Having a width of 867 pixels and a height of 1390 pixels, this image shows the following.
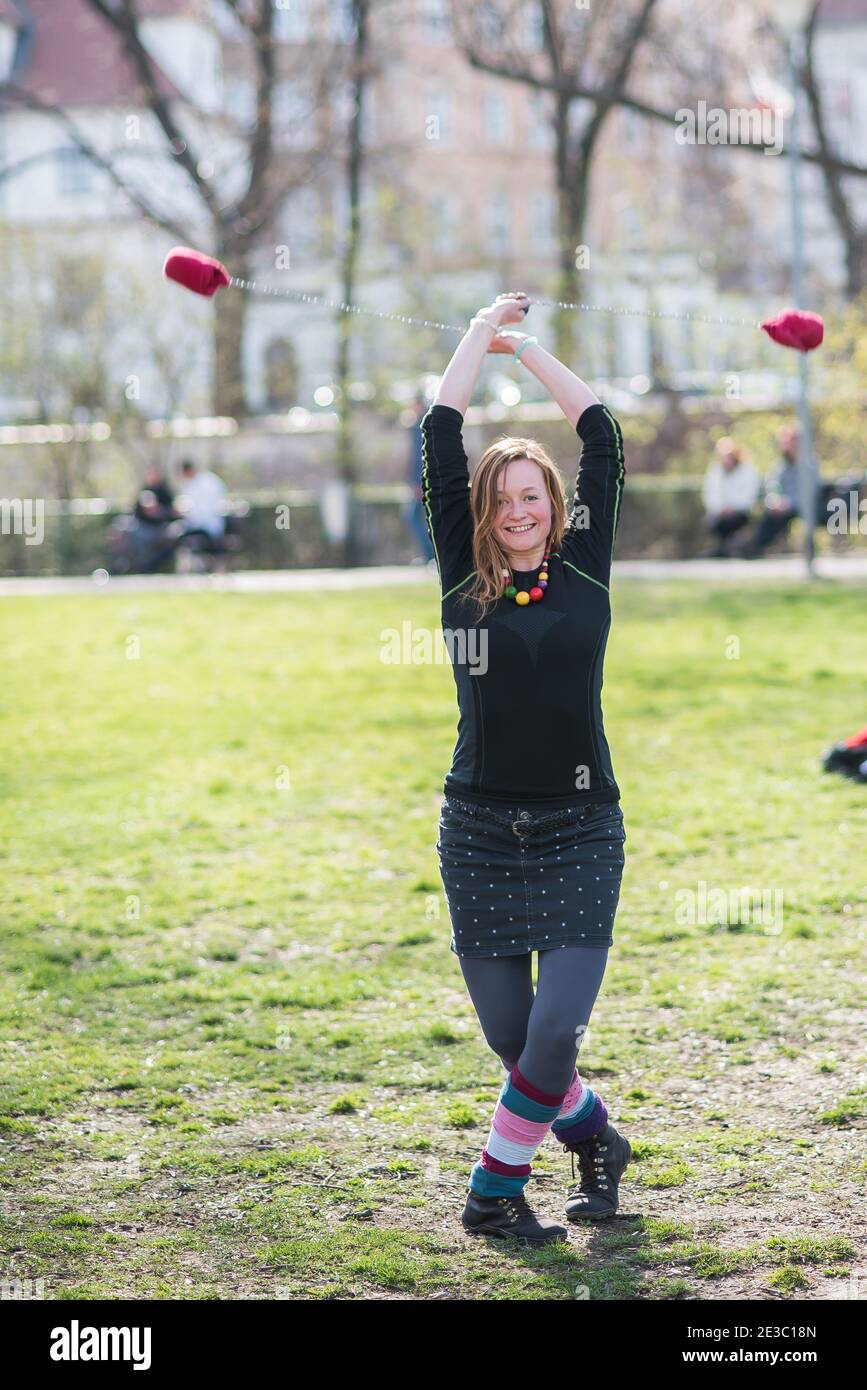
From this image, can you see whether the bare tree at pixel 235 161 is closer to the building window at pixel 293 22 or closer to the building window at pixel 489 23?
the building window at pixel 293 22

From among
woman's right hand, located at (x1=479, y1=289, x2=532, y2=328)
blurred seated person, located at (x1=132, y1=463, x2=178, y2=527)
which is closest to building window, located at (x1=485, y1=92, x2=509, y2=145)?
blurred seated person, located at (x1=132, y1=463, x2=178, y2=527)

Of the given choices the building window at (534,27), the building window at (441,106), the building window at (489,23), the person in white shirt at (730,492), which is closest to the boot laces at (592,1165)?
the person in white shirt at (730,492)

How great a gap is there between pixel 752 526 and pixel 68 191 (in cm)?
3685

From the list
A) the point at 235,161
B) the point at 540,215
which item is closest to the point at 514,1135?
the point at 235,161

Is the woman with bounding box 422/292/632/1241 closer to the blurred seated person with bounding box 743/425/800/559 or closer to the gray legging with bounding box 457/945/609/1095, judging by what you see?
the gray legging with bounding box 457/945/609/1095

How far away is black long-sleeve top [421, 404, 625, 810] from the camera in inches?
163

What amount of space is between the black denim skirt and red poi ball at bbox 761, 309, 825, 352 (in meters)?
1.74

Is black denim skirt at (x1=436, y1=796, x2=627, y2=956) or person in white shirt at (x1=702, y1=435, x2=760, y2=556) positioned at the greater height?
person in white shirt at (x1=702, y1=435, x2=760, y2=556)

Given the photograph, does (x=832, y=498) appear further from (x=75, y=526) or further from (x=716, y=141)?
(x=75, y=526)

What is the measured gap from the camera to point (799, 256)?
18406 millimetres

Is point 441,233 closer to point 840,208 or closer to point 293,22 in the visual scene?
point 840,208

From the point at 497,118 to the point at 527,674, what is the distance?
57393 mm

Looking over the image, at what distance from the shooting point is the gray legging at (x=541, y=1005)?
4094mm

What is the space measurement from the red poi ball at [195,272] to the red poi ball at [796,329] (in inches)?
61.4
